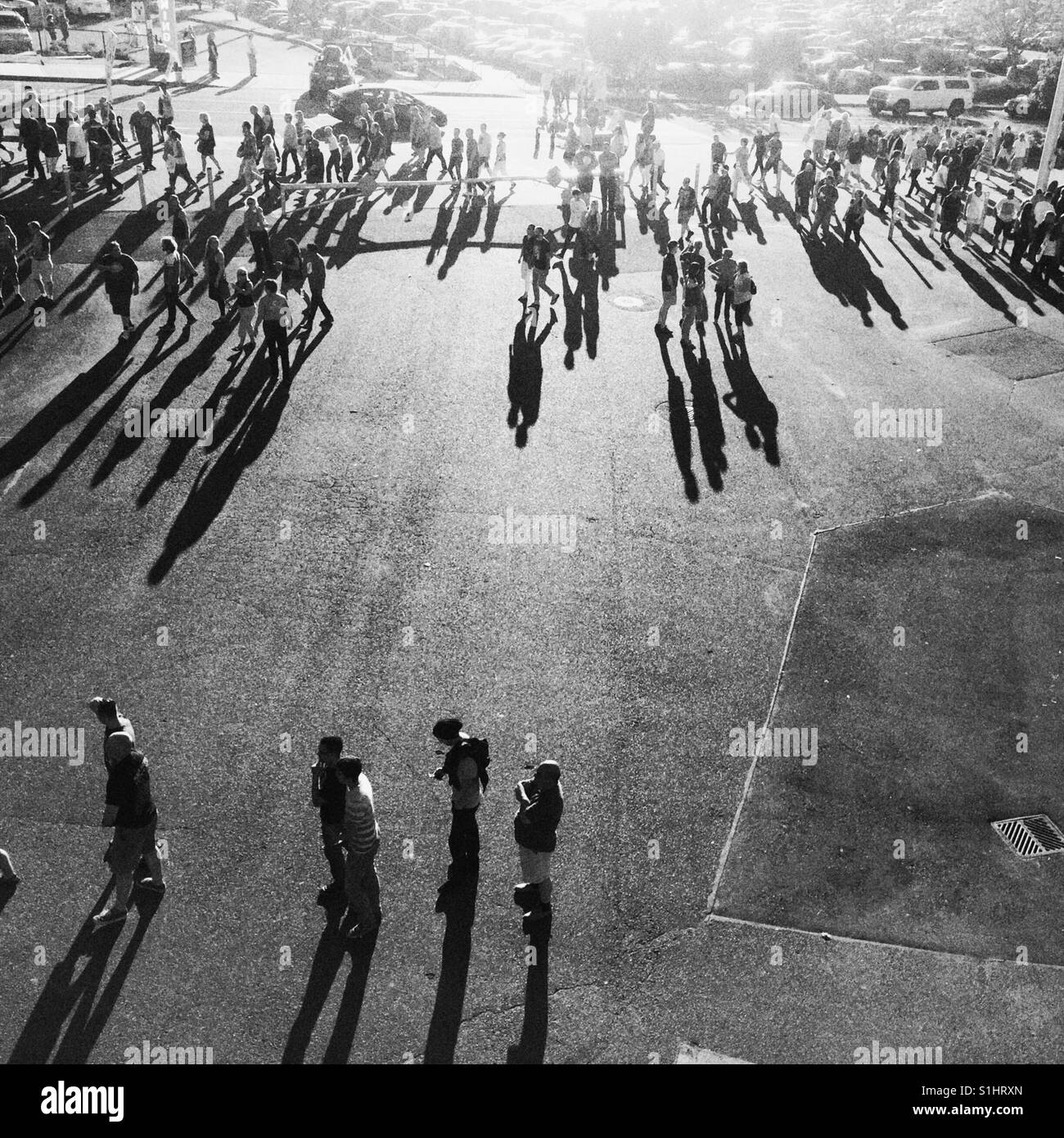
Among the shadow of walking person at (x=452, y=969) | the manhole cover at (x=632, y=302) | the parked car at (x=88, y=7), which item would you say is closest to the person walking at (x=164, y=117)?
the manhole cover at (x=632, y=302)

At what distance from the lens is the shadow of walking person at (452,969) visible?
22.9 feet

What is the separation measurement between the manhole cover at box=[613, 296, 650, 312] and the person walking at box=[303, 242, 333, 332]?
5750 mm

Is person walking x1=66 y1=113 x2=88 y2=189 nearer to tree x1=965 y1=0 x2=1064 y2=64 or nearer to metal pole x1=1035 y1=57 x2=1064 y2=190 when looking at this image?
metal pole x1=1035 y1=57 x2=1064 y2=190

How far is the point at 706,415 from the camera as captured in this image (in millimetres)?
15953

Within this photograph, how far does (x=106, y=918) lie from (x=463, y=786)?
284 centimetres

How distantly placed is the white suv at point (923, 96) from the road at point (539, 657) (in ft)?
85.0

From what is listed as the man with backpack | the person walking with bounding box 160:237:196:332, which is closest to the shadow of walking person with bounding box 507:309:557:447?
the person walking with bounding box 160:237:196:332

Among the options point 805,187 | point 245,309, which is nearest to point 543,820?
point 245,309

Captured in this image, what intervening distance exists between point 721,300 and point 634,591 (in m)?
10.2

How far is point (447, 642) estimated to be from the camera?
36.3 ft

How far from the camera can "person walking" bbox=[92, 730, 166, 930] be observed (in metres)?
7.47

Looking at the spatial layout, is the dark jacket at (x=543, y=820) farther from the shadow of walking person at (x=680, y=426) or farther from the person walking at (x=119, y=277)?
the person walking at (x=119, y=277)

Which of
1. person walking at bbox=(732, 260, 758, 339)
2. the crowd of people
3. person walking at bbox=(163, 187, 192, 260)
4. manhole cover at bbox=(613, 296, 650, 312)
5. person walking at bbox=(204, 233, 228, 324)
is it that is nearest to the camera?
the crowd of people
